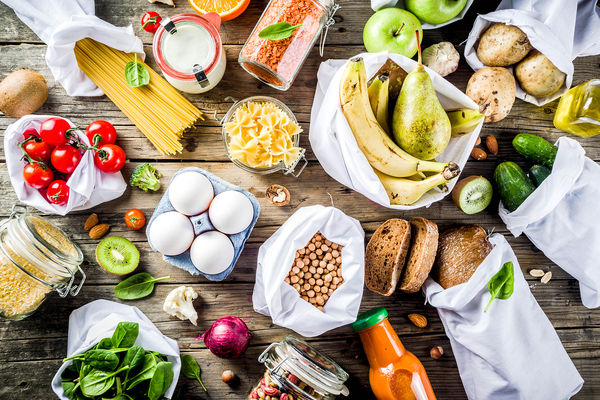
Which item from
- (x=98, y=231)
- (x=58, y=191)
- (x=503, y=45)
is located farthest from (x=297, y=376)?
(x=503, y=45)

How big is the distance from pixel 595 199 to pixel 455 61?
0.72 metres

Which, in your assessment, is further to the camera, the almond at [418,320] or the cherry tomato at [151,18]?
the almond at [418,320]

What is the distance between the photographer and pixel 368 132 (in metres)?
1.10

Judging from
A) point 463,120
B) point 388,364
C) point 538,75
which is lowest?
point 388,364

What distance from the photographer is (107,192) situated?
1203 mm

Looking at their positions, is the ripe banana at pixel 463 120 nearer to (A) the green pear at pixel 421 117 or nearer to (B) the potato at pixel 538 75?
(A) the green pear at pixel 421 117

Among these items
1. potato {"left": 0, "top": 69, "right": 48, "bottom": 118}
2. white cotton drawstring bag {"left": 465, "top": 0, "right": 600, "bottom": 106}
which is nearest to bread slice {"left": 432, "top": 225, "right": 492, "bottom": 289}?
white cotton drawstring bag {"left": 465, "top": 0, "right": 600, "bottom": 106}

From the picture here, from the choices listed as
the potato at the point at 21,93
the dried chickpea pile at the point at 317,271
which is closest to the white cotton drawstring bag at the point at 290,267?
the dried chickpea pile at the point at 317,271

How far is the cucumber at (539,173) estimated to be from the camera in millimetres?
1244

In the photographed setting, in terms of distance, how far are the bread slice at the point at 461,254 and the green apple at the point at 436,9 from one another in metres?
0.76

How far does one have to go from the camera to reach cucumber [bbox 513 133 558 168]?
1248 millimetres

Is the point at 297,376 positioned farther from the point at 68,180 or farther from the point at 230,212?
the point at 68,180

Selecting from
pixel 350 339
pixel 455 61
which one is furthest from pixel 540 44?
pixel 350 339

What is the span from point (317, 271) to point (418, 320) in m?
0.45
